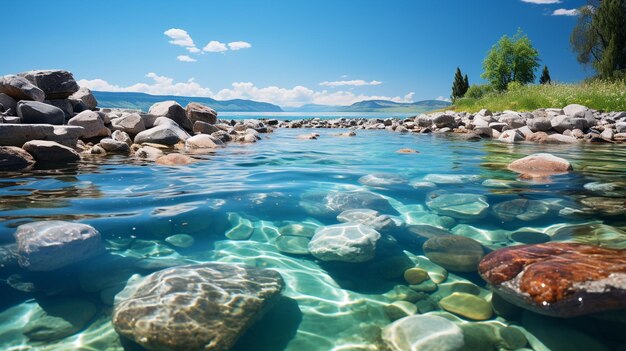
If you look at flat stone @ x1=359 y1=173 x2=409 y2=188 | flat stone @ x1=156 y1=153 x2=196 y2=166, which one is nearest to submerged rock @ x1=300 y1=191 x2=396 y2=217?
flat stone @ x1=359 y1=173 x2=409 y2=188

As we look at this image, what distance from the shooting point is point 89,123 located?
902 cm

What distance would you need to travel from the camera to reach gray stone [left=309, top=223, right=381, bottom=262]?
2707mm

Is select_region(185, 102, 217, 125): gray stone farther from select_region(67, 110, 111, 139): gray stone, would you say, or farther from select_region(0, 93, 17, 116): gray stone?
select_region(0, 93, 17, 116): gray stone

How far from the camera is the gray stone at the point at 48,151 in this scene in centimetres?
637

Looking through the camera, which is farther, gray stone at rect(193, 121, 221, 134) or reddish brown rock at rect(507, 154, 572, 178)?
gray stone at rect(193, 121, 221, 134)

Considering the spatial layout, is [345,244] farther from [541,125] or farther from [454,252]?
[541,125]

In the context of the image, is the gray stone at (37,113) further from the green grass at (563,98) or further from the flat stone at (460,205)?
the green grass at (563,98)

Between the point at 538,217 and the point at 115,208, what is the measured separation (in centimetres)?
423

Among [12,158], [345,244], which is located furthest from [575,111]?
[12,158]

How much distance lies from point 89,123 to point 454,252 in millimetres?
9417

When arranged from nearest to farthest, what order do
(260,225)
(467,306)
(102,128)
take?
(467,306), (260,225), (102,128)

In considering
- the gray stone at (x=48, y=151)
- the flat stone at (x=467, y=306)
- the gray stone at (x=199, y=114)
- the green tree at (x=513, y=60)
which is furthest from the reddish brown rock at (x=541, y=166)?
the green tree at (x=513, y=60)

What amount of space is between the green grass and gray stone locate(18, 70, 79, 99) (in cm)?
2458

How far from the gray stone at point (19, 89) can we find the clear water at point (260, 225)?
15.7 ft
